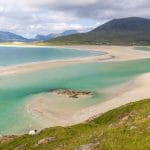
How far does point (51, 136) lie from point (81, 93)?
1559 inches

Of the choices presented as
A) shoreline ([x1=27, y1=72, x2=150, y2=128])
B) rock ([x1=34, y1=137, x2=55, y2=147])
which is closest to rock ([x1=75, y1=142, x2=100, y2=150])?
rock ([x1=34, y1=137, x2=55, y2=147])

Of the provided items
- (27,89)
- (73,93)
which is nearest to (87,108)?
(73,93)

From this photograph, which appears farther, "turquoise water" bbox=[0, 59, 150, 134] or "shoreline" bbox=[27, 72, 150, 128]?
"shoreline" bbox=[27, 72, 150, 128]

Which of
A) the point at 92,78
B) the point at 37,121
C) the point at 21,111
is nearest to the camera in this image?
the point at 37,121

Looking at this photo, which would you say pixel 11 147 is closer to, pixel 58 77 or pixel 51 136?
pixel 51 136

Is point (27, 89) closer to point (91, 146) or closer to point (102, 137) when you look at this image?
point (102, 137)

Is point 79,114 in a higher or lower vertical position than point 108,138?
lower

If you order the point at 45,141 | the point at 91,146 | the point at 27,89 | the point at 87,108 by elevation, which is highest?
the point at 91,146

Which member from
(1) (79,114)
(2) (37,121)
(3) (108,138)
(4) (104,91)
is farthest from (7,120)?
(3) (108,138)

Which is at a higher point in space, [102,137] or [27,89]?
[102,137]

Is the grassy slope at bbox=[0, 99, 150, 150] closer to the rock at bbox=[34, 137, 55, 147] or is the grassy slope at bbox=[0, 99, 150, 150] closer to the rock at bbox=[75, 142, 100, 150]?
the rock at bbox=[75, 142, 100, 150]

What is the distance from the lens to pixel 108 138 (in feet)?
64.0

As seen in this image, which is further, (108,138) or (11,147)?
(11,147)

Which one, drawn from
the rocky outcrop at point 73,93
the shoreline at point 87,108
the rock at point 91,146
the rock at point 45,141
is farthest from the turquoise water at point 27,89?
the rock at point 91,146
